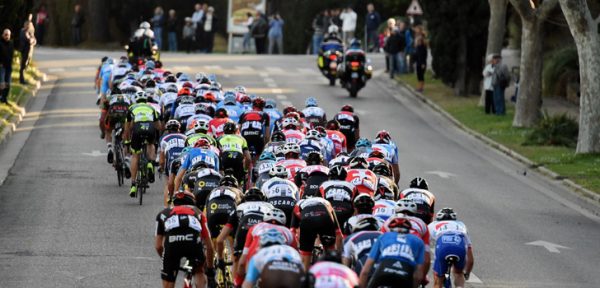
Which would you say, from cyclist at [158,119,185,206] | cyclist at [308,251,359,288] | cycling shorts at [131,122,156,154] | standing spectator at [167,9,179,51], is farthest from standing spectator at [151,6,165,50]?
cyclist at [308,251,359,288]

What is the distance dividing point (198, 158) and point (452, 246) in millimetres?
5326

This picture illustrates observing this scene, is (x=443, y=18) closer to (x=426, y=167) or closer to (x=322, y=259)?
(x=426, y=167)

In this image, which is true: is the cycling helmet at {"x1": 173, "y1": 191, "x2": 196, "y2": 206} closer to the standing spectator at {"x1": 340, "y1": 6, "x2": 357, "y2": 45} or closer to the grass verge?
the grass verge

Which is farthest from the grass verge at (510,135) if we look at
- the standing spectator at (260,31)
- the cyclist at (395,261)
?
the cyclist at (395,261)

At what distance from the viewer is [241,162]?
24.7m

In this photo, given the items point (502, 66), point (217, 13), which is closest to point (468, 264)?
point (502, 66)

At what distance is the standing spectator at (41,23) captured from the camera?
65.1 meters

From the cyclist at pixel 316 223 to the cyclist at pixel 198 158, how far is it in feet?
13.5

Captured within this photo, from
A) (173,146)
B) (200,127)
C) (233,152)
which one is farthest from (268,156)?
(173,146)

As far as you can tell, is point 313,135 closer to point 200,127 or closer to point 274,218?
point 200,127

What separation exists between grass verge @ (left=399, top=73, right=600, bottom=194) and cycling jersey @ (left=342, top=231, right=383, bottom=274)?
47.4ft

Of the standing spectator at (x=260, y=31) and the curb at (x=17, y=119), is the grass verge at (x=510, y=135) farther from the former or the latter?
the curb at (x=17, y=119)

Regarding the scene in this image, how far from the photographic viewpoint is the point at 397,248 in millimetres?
15891

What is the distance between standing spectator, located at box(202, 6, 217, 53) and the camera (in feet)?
205
